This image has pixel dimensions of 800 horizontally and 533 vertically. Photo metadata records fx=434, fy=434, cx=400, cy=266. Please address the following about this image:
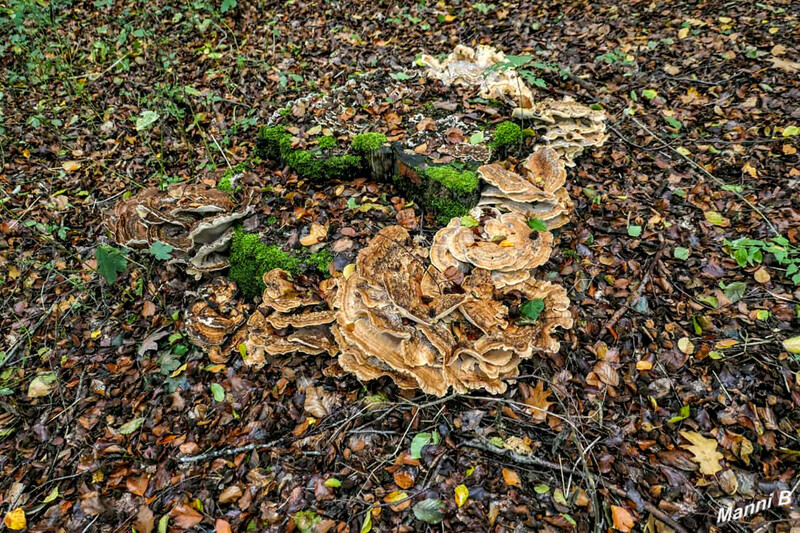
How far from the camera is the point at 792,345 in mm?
3871

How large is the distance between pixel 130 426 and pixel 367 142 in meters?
4.04

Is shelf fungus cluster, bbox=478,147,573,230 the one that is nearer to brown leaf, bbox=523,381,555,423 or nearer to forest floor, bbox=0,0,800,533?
forest floor, bbox=0,0,800,533

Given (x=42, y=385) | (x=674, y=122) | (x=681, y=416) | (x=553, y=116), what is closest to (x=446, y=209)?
(x=553, y=116)

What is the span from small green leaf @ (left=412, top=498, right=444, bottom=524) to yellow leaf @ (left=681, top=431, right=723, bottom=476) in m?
2.08

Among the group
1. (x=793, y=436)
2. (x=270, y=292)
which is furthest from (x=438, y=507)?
(x=793, y=436)

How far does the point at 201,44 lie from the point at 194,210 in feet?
21.9

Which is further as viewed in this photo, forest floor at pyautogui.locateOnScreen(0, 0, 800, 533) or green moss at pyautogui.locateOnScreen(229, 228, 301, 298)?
green moss at pyautogui.locateOnScreen(229, 228, 301, 298)

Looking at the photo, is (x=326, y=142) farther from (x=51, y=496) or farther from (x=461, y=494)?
(x=51, y=496)

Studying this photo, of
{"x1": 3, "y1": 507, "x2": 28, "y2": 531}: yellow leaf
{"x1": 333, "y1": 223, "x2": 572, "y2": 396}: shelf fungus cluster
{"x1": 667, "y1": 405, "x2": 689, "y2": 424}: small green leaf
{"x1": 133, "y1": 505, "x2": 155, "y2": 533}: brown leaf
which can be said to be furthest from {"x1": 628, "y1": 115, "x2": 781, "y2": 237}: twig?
{"x1": 3, "y1": 507, "x2": 28, "y2": 531}: yellow leaf

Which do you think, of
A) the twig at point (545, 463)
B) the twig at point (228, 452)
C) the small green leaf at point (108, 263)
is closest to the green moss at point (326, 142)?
the small green leaf at point (108, 263)

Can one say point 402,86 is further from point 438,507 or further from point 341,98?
point 438,507

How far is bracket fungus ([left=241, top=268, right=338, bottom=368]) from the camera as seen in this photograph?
13.7 feet

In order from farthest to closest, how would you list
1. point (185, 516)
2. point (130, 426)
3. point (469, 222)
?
1. point (469, 222)
2. point (130, 426)
3. point (185, 516)

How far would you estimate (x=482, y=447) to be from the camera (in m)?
3.71
